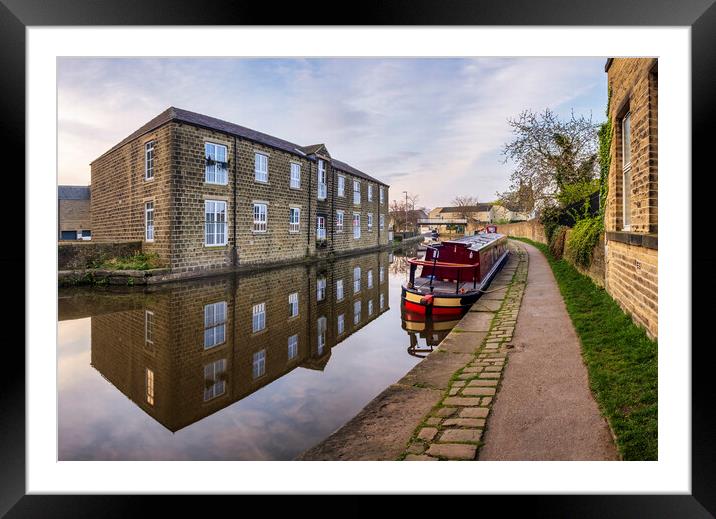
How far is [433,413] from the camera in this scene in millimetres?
2955

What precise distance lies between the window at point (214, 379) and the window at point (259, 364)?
35 centimetres

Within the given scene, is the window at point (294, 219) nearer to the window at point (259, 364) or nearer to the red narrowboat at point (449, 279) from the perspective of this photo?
the red narrowboat at point (449, 279)

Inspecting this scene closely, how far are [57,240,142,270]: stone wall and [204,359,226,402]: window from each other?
8.27 metres

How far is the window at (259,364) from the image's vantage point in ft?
14.6

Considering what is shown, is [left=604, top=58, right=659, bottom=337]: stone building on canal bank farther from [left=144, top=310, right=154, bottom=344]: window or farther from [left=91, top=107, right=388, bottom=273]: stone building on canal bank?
[left=91, top=107, right=388, bottom=273]: stone building on canal bank

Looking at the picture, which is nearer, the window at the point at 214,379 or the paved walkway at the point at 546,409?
the paved walkway at the point at 546,409

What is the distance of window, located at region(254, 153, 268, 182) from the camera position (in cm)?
1503

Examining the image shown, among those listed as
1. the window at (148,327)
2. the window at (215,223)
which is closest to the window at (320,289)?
the window at (148,327)

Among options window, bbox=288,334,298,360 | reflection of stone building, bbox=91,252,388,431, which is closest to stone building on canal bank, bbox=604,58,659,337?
reflection of stone building, bbox=91,252,388,431

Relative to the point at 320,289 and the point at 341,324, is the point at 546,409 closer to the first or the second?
the point at 341,324
